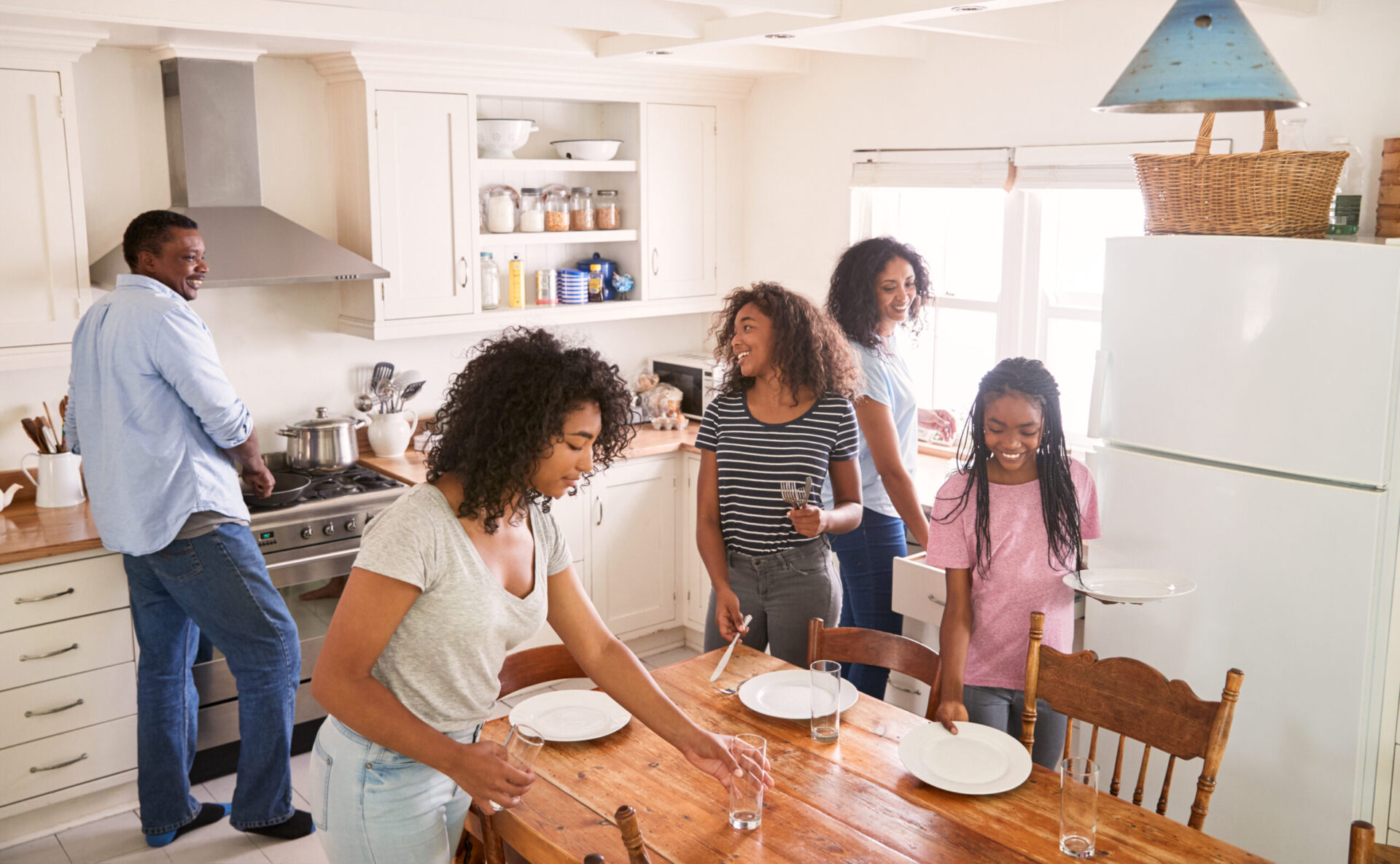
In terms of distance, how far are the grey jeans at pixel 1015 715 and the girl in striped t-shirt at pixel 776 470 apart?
0.45m

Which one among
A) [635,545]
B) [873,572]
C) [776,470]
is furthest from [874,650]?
[635,545]

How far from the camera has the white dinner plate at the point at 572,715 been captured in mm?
2109

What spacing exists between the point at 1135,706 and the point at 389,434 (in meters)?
2.81

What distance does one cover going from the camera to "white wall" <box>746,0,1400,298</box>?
113 inches

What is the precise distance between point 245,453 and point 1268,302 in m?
2.62

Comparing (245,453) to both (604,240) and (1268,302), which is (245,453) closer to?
(604,240)

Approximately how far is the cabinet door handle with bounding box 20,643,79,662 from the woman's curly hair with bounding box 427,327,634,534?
1991mm

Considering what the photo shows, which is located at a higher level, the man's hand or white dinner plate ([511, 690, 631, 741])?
the man's hand

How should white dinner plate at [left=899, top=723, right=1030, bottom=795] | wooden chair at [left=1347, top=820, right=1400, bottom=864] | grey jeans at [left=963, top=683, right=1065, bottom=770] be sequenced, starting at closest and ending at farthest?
wooden chair at [left=1347, top=820, right=1400, bottom=864] → white dinner plate at [left=899, top=723, right=1030, bottom=795] → grey jeans at [left=963, top=683, right=1065, bottom=770]

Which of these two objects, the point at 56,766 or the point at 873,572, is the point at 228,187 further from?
the point at 873,572

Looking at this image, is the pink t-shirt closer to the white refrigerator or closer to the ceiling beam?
the white refrigerator

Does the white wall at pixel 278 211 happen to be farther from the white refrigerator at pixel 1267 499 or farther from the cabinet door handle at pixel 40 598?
the white refrigerator at pixel 1267 499

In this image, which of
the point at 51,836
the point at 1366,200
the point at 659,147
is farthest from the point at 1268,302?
the point at 51,836

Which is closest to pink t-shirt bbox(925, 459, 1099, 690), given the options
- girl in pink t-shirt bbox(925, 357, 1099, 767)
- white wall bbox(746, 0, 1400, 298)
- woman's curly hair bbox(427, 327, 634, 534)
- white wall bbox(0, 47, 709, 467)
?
girl in pink t-shirt bbox(925, 357, 1099, 767)
